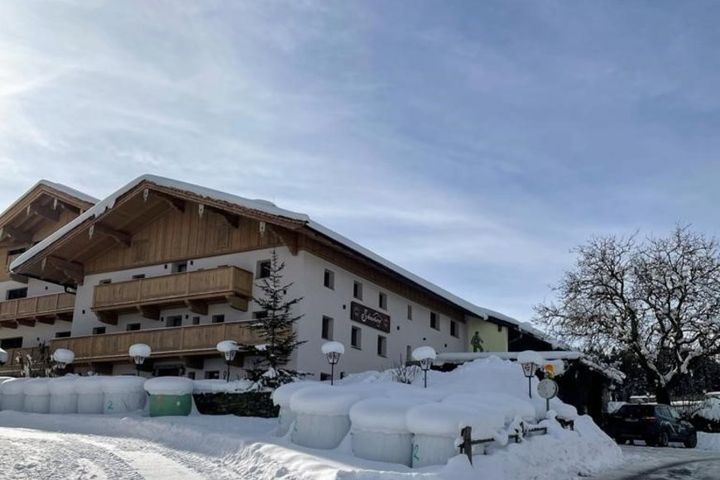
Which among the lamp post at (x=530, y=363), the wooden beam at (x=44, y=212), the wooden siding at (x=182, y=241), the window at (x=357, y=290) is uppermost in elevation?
the wooden beam at (x=44, y=212)

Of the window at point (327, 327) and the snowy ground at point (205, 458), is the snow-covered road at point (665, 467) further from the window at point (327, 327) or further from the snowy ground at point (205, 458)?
the window at point (327, 327)

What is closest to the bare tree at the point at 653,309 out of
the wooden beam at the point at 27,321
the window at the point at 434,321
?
the window at the point at 434,321

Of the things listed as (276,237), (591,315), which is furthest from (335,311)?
(591,315)

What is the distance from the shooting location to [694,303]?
32281 mm

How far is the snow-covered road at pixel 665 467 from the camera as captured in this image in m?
14.8

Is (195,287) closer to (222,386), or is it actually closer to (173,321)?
(173,321)

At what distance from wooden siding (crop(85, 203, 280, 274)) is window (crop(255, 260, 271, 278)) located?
61 centimetres

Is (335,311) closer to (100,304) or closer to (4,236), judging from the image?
(100,304)

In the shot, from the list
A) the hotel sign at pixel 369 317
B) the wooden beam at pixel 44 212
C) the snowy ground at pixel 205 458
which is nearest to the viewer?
the snowy ground at pixel 205 458

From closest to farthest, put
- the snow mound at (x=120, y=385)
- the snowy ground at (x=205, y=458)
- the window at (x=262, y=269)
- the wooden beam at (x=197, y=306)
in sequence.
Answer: the snowy ground at (x=205, y=458), the snow mound at (x=120, y=385), the window at (x=262, y=269), the wooden beam at (x=197, y=306)

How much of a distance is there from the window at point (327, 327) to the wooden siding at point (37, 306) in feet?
43.5

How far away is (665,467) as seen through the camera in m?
16.6

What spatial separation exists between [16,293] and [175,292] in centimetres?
1575

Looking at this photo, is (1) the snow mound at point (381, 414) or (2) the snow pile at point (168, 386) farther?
(2) the snow pile at point (168, 386)
